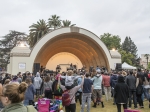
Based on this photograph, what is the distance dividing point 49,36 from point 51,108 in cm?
1387

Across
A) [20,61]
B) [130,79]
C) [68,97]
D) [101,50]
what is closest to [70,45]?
[101,50]

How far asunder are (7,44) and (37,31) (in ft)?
52.0

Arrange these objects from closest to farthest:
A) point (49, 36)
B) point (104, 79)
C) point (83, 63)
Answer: point (104, 79), point (49, 36), point (83, 63)

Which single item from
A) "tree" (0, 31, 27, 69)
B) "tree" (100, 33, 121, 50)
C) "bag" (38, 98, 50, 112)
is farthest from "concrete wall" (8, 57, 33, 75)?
"tree" (100, 33, 121, 50)

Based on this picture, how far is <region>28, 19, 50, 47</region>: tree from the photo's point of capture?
36.9 m

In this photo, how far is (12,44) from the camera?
164 ft

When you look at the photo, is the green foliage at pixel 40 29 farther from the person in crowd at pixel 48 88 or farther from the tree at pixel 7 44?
the person in crowd at pixel 48 88

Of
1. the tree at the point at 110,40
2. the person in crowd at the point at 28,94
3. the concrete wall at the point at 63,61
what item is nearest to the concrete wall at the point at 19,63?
the concrete wall at the point at 63,61

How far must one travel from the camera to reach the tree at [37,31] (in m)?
36.9

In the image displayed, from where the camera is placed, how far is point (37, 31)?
37562 millimetres

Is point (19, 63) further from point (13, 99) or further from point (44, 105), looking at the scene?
point (13, 99)

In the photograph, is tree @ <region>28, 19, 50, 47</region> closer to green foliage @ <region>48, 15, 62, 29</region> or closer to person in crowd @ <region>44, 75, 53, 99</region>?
green foliage @ <region>48, 15, 62, 29</region>

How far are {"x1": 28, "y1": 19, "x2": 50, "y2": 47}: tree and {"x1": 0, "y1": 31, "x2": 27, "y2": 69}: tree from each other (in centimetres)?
1355

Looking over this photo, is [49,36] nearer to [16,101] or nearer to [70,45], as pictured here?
[70,45]
